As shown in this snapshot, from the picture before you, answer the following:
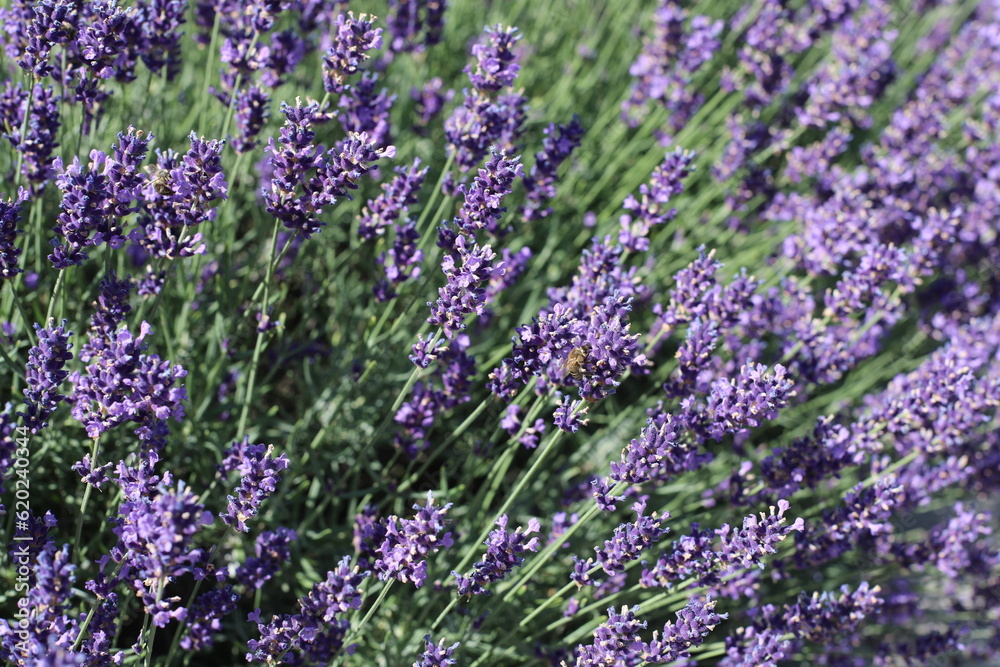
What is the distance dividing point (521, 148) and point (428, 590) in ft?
7.88

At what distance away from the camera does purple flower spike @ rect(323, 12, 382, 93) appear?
2.40m

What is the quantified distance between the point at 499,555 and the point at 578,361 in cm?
60

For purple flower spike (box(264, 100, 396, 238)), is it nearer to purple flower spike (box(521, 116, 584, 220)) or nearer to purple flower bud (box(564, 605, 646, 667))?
purple flower spike (box(521, 116, 584, 220))

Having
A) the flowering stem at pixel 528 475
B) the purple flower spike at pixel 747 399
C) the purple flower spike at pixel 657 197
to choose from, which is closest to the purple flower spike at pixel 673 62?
the purple flower spike at pixel 657 197

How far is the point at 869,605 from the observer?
253 cm

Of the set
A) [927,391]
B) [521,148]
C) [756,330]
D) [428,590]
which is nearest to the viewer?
[927,391]

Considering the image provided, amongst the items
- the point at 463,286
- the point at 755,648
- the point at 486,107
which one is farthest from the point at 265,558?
the point at 486,107

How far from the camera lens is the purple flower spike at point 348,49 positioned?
240 cm

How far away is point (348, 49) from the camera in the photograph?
7.98ft

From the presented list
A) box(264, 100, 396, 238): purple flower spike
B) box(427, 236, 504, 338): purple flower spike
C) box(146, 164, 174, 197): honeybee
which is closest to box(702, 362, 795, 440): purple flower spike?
box(427, 236, 504, 338): purple flower spike

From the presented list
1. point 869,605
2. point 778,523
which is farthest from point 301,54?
point 869,605

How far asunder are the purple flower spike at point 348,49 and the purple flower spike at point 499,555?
4.86ft

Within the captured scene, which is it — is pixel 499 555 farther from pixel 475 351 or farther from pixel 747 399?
pixel 475 351

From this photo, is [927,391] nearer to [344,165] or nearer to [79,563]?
[344,165]
